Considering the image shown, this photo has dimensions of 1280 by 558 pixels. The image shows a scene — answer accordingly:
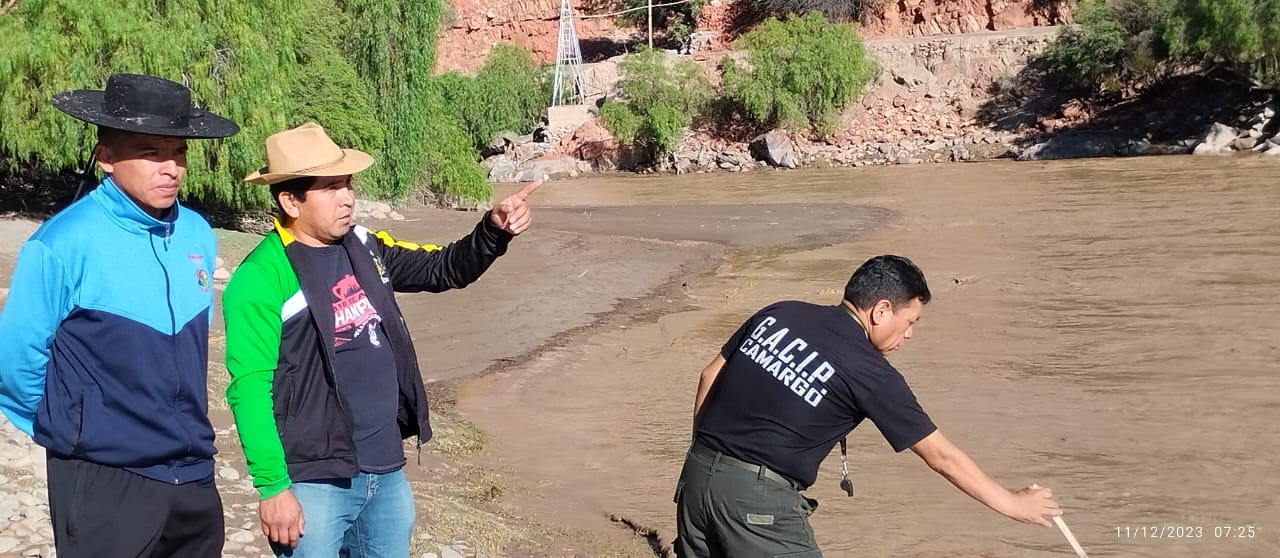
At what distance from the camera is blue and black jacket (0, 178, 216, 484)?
2.89 m

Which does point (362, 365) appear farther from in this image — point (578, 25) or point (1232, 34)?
point (578, 25)

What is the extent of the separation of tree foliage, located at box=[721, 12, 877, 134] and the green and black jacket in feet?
138

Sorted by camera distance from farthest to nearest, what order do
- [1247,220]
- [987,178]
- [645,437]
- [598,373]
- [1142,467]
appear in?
[987,178], [1247,220], [598,373], [645,437], [1142,467]

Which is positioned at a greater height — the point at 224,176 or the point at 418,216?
the point at 224,176

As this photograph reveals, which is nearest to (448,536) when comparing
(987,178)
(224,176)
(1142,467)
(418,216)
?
(1142,467)

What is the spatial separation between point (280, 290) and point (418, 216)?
2025 centimetres

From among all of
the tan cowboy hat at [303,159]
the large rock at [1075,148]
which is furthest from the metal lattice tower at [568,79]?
the tan cowboy hat at [303,159]

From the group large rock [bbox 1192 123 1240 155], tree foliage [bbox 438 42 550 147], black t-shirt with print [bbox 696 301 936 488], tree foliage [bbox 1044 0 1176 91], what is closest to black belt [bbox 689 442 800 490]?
black t-shirt with print [bbox 696 301 936 488]

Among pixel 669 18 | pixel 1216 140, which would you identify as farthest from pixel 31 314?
pixel 669 18

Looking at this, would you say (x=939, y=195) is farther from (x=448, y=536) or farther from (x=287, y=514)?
(x=287, y=514)

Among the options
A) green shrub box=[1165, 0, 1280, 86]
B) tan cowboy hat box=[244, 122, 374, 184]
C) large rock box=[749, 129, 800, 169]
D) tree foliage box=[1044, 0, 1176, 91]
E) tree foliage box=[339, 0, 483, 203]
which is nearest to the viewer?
tan cowboy hat box=[244, 122, 374, 184]

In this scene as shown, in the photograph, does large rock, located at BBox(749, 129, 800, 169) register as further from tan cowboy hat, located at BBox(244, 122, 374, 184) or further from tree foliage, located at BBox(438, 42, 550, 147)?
tan cowboy hat, located at BBox(244, 122, 374, 184)

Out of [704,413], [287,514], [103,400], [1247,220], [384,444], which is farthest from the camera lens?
[1247,220]

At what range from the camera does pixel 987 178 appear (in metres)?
32.1
